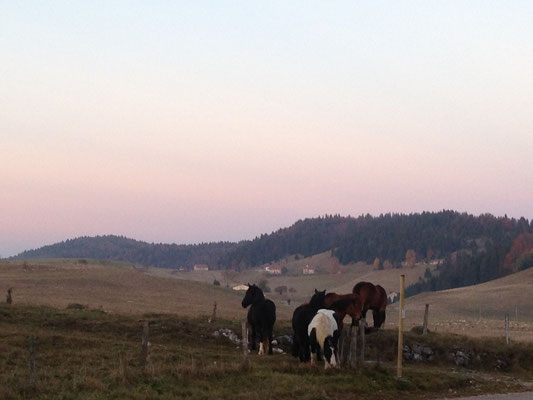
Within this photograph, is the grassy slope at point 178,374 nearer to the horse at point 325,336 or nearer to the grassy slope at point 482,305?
the horse at point 325,336

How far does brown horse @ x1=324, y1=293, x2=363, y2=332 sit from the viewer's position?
2677cm

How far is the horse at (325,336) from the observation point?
22.1m

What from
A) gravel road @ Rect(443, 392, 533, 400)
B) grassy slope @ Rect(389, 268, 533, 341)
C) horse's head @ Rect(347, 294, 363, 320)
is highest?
horse's head @ Rect(347, 294, 363, 320)

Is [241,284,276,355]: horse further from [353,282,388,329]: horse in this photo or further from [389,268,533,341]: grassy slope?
[389,268,533,341]: grassy slope

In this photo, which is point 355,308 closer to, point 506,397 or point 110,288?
point 506,397

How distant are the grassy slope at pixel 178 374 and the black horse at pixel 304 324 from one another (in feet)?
2.43

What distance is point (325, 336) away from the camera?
73.6ft

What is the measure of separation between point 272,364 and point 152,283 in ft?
251

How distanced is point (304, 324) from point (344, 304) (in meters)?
2.53

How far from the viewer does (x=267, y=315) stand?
89.6 feet

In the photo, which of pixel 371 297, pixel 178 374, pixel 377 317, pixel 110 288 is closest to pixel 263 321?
pixel 371 297

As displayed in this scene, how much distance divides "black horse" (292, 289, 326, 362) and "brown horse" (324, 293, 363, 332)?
77 cm

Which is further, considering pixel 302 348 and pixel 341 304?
pixel 341 304

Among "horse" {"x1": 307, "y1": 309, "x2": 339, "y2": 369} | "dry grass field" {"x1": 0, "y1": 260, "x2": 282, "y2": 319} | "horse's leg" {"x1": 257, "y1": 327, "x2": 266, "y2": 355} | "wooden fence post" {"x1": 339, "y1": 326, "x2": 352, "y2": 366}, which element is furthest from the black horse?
"dry grass field" {"x1": 0, "y1": 260, "x2": 282, "y2": 319}
